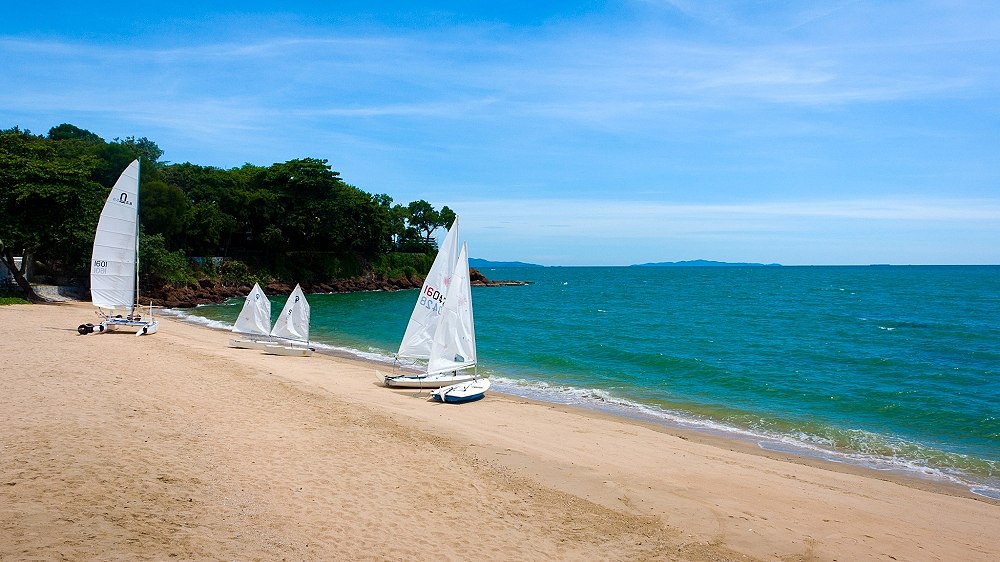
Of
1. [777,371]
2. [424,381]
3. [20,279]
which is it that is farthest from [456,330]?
[20,279]

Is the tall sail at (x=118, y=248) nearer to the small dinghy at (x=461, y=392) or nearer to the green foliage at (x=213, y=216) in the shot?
the green foliage at (x=213, y=216)

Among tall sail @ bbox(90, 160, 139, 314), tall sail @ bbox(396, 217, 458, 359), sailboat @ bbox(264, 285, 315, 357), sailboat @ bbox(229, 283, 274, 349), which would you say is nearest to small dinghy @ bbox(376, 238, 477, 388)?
tall sail @ bbox(396, 217, 458, 359)

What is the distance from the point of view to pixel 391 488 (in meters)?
→ 10.7

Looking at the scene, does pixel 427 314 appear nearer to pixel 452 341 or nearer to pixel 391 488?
pixel 452 341

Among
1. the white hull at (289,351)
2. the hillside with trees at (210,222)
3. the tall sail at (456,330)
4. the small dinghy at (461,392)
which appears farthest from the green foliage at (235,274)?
the small dinghy at (461,392)

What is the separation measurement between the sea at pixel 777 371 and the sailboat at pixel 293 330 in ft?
12.1

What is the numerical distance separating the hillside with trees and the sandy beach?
84.4 feet

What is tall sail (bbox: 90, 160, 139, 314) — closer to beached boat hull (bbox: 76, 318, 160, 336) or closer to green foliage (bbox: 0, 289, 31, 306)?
beached boat hull (bbox: 76, 318, 160, 336)

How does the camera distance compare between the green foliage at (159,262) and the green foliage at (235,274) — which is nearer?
the green foliage at (159,262)

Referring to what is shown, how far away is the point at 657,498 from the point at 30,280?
53.0 meters

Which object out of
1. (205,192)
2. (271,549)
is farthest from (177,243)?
(271,549)

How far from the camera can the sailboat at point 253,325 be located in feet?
98.0

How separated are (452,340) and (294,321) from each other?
1138 centimetres

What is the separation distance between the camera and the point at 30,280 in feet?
154
